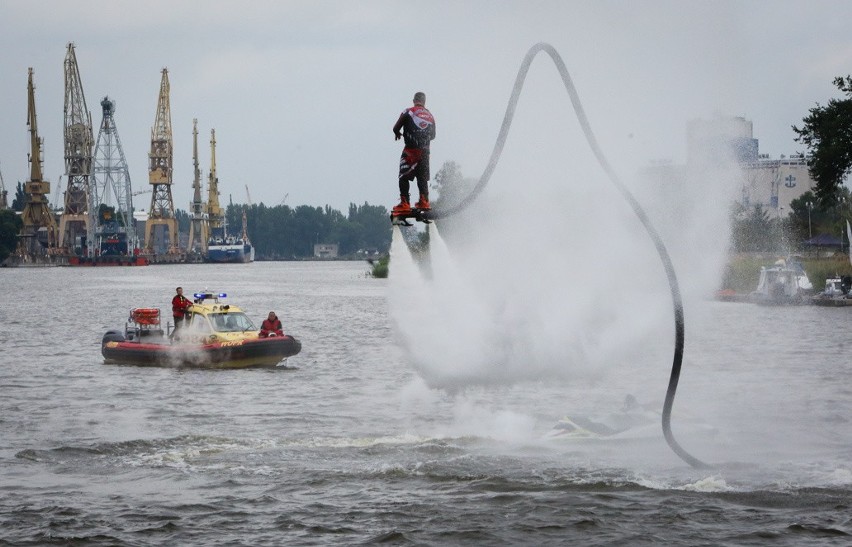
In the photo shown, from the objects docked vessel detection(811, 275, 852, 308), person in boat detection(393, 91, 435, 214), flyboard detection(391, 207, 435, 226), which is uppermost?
person in boat detection(393, 91, 435, 214)

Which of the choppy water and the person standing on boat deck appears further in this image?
the person standing on boat deck

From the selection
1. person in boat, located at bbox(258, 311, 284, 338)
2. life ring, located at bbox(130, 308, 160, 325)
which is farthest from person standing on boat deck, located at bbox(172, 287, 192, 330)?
person in boat, located at bbox(258, 311, 284, 338)

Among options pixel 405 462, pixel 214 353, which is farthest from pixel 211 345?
pixel 405 462

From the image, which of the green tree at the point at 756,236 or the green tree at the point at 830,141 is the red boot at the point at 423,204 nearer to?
the green tree at the point at 830,141

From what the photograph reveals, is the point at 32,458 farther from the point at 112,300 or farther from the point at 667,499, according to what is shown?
the point at 112,300

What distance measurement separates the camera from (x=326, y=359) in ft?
150

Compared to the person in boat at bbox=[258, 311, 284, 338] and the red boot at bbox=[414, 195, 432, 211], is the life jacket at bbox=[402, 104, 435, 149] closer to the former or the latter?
the red boot at bbox=[414, 195, 432, 211]

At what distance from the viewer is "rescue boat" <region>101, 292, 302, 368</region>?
3984 cm

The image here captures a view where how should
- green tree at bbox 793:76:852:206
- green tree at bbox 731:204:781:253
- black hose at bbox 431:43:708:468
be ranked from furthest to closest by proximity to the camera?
green tree at bbox 731:204:781:253
green tree at bbox 793:76:852:206
black hose at bbox 431:43:708:468

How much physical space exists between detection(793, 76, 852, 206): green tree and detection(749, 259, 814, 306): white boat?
25.4ft

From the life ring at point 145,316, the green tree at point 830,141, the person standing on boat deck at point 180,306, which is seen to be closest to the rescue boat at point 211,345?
the person standing on boat deck at point 180,306

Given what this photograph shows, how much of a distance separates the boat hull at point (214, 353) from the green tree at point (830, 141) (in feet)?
131

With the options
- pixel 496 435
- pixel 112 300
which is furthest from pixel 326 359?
pixel 112 300

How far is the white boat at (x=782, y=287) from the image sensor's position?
257ft
